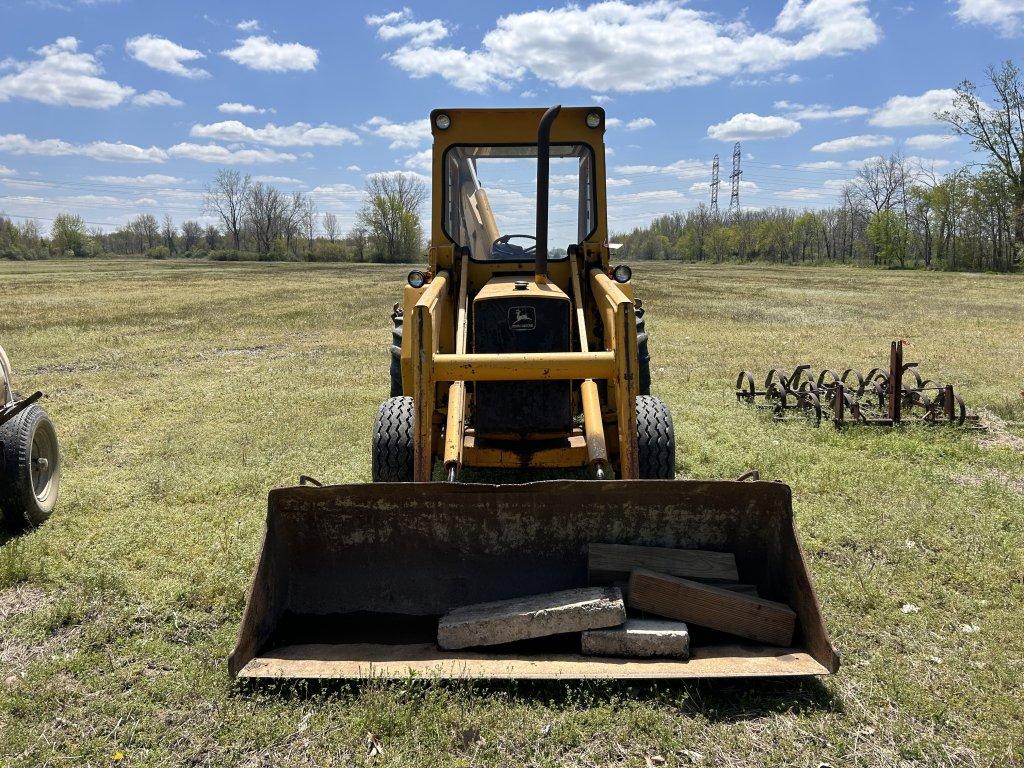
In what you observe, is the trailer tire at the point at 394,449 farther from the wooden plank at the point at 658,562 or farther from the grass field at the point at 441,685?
the wooden plank at the point at 658,562

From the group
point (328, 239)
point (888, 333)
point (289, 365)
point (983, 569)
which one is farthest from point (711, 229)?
point (983, 569)

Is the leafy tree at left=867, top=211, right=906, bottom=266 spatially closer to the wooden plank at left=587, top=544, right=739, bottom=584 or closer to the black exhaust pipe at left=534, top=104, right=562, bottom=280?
the black exhaust pipe at left=534, top=104, right=562, bottom=280

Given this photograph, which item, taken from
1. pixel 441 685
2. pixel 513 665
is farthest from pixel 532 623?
pixel 441 685

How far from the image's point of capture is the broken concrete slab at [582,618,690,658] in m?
3.25

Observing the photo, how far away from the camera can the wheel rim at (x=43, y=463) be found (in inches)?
210

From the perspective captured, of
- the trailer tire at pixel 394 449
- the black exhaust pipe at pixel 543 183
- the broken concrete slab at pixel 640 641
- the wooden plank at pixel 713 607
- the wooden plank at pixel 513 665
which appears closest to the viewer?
the wooden plank at pixel 513 665

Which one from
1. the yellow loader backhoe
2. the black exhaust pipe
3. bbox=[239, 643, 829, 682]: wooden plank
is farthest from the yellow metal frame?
bbox=[239, 643, 829, 682]: wooden plank

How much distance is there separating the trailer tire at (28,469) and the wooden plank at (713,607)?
165 inches

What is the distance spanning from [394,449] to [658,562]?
2.11 meters

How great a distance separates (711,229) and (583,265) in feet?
332

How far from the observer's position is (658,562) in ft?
12.0

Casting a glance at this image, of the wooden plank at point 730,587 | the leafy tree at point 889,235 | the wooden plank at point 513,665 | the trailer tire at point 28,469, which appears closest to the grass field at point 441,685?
the wooden plank at point 513,665

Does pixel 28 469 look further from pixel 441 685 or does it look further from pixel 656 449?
pixel 656 449

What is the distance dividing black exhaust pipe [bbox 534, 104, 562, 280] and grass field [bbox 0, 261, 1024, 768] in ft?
8.11
